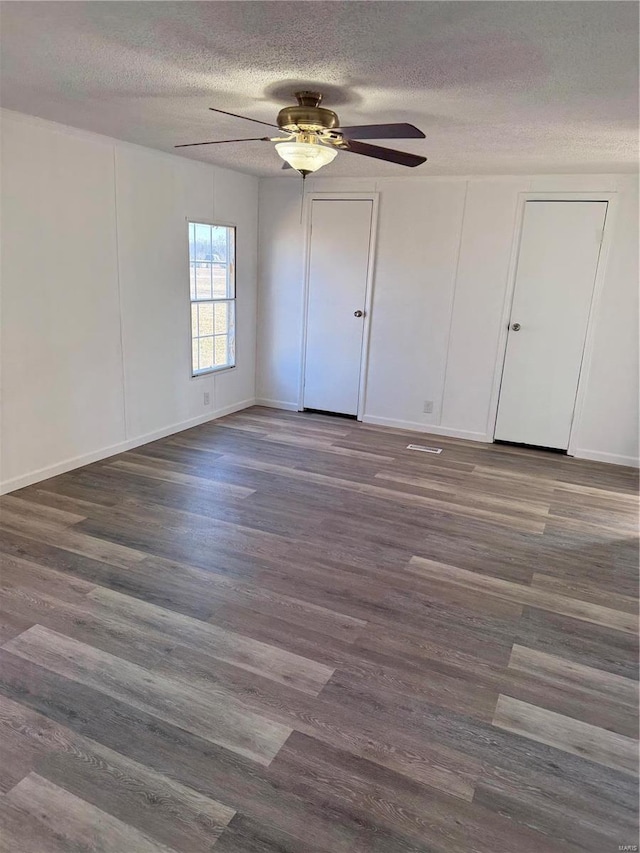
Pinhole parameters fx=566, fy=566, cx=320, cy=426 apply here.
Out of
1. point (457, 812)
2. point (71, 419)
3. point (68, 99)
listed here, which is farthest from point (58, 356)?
point (457, 812)

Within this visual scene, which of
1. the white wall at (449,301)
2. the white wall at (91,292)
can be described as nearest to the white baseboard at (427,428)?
the white wall at (449,301)

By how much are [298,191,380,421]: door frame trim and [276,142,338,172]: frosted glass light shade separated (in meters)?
2.56

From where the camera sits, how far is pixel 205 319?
538 centimetres

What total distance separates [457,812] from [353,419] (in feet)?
14.4

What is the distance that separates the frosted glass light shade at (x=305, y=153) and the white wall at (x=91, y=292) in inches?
70.6

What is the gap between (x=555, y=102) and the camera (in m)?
2.58

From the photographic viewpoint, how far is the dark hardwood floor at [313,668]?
1.66 meters

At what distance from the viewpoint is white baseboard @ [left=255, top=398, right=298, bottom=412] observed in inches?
242

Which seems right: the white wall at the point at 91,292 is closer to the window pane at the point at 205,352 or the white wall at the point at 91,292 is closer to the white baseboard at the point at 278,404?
the window pane at the point at 205,352

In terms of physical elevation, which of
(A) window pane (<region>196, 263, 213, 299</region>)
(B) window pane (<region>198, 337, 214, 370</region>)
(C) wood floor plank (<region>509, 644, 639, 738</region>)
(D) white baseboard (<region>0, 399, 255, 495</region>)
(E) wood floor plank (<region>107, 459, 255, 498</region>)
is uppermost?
(A) window pane (<region>196, 263, 213, 299</region>)

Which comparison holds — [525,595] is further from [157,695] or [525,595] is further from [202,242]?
[202,242]

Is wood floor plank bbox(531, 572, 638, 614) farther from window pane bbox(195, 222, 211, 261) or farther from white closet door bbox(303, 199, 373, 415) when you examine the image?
window pane bbox(195, 222, 211, 261)

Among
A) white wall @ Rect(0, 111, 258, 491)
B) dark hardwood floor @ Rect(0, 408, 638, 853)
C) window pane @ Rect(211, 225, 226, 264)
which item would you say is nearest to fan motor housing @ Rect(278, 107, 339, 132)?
white wall @ Rect(0, 111, 258, 491)

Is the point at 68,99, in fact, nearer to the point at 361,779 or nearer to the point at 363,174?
the point at 363,174
